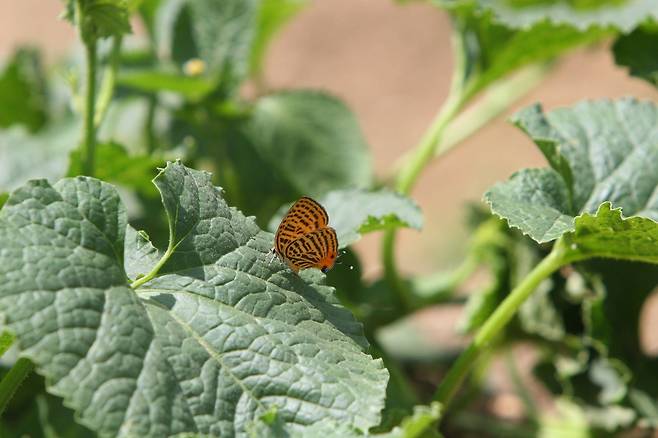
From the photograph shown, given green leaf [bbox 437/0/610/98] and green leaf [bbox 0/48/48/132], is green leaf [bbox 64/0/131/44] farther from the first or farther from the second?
green leaf [bbox 0/48/48/132]

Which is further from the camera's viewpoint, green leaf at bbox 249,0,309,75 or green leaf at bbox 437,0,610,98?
green leaf at bbox 249,0,309,75

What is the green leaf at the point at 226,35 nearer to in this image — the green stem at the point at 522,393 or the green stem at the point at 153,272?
the green stem at the point at 522,393

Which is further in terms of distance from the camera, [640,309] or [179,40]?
[179,40]

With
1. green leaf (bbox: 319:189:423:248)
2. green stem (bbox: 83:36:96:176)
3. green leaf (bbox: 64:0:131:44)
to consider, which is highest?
green leaf (bbox: 64:0:131:44)

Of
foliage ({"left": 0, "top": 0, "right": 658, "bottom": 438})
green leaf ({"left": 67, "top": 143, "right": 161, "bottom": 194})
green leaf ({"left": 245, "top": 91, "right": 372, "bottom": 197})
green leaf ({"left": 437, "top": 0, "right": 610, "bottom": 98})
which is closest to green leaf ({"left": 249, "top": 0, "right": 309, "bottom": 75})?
foliage ({"left": 0, "top": 0, "right": 658, "bottom": 438})

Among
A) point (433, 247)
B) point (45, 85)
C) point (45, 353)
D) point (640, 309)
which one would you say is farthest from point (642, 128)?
point (433, 247)

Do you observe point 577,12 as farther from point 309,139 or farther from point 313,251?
point 313,251

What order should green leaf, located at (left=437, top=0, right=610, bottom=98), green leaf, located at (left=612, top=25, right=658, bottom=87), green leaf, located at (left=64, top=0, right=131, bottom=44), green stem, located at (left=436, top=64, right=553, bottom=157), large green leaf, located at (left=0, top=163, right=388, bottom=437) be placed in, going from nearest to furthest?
large green leaf, located at (left=0, top=163, right=388, bottom=437) < green leaf, located at (left=64, top=0, right=131, bottom=44) < green leaf, located at (left=612, top=25, right=658, bottom=87) < green leaf, located at (left=437, top=0, right=610, bottom=98) < green stem, located at (left=436, top=64, right=553, bottom=157)

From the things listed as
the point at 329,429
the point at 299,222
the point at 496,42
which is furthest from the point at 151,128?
the point at 329,429

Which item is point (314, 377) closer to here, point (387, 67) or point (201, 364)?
point (201, 364)
